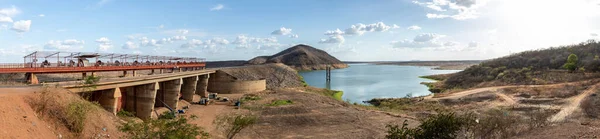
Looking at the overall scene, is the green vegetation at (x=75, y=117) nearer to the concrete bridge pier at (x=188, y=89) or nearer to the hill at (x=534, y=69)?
the concrete bridge pier at (x=188, y=89)

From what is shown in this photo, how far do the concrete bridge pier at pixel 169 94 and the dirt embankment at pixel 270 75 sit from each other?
2218cm

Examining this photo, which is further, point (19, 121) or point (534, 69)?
point (534, 69)

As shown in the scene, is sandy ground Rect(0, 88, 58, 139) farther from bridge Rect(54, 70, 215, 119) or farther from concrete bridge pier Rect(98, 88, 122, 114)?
concrete bridge pier Rect(98, 88, 122, 114)

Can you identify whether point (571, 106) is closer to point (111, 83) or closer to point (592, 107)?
point (592, 107)

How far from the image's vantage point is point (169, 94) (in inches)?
1720

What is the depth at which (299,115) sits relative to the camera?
36.8 metres

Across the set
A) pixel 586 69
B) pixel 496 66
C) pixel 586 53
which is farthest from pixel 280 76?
pixel 586 53

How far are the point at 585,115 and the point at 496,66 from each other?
197 ft

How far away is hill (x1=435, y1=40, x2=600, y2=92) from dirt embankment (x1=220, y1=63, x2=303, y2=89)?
32.9 m

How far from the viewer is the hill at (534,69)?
66625 millimetres

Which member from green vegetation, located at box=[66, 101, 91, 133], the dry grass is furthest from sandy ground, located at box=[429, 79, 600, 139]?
green vegetation, located at box=[66, 101, 91, 133]

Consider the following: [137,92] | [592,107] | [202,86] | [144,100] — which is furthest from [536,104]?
[202,86]

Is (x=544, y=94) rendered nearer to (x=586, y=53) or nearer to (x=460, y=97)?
(x=460, y=97)

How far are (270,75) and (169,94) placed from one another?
38.4 metres
